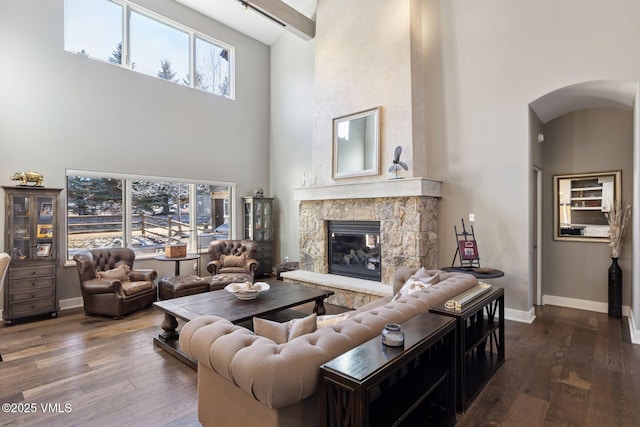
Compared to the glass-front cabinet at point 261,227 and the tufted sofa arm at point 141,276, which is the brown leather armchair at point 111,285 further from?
the glass-front cabinet at point 261,227

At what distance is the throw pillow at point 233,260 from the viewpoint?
6223 millimetres

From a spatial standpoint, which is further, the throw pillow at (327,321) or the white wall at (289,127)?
the white wall at (289,127)

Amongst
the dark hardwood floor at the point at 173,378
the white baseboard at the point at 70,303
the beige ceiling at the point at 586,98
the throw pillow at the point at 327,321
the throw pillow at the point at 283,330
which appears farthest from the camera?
the white baseboard at the point at 70,303

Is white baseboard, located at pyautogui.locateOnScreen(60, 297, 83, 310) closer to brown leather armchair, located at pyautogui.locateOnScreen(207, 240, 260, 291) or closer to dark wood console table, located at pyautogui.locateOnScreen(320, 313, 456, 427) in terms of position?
brown leather armchair, located at pyautogui.locateOnScreen(207, 240, 260, 291)

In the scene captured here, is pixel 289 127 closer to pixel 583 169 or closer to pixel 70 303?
pixel 70 303

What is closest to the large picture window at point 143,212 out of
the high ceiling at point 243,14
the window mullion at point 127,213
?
the window mullion at point 127,213

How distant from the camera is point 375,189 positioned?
5.15 meters

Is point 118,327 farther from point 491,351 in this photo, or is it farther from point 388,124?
point 388,124

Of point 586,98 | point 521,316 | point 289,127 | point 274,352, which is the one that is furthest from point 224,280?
point 586,98

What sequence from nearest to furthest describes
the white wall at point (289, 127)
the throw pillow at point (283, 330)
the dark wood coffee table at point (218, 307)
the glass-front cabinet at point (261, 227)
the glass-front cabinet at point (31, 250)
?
the throw pillow at point (283, 330) → the dark wood coffee table at point (218, 307) → the glass-front cabinet at point (31, 250) → the white wall at point (289, 127) → the glass-front cabinet at point (261, 227)

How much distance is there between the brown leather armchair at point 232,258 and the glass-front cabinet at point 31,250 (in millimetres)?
2270

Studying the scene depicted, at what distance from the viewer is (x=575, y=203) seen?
4871 millimetres

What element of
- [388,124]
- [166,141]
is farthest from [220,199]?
[388,124]

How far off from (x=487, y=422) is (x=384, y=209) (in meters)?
3.28
